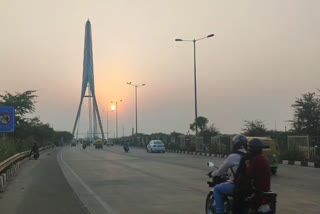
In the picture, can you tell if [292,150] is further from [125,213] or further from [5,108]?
[125,213]

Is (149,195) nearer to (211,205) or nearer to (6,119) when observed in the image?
(211,205)

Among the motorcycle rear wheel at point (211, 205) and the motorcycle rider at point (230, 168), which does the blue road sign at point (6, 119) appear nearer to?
the motorcycle rear wheel at point (211, 205)

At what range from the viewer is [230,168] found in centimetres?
682

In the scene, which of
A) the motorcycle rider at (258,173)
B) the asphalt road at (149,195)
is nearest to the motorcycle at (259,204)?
the motorcycle rider at (258,173)

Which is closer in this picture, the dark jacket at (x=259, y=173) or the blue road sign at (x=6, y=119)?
the dark jacket at (x=259, y=173)

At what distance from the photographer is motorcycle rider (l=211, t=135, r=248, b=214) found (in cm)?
675

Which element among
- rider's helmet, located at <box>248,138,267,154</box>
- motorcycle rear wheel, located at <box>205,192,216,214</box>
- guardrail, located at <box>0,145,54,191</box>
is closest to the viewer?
rider's helmet, located at <box>248,138,267,154</box>

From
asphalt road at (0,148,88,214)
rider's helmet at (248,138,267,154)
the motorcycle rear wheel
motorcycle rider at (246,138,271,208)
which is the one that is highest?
rider's helmet at (248,138,267,154)

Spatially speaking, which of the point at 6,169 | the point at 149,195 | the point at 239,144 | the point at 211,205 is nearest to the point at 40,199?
the point at 149,195

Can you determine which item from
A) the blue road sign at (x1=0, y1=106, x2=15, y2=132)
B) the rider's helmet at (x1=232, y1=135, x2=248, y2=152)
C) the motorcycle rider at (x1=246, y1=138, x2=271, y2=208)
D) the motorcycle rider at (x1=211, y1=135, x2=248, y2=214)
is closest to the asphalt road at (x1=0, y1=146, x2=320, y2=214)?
the motorcycle rider at (x1=211, y1=135, x2=248, y2=214)

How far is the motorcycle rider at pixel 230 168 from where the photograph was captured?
6746mm

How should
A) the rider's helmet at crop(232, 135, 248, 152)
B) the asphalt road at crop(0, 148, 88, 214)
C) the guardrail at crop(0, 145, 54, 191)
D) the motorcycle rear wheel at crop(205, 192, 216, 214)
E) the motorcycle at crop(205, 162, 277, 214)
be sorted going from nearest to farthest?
the motorcycle at crop(205, 162, 277, 214) < the rider's helmet at crop(232, 135, 248, 152) < the motorcycle rear wheel at crop(205, 192, 216, 214) < the asphalt road at crop(0, 148, 88, 214) < the guardrail at crop(0, 145, 54, 191)

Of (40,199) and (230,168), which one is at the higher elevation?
(230,168)

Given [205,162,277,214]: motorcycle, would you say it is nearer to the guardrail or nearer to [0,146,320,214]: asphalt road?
[0,146,320,214]: asphalt road
